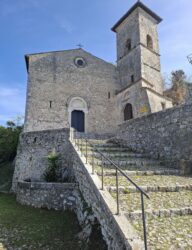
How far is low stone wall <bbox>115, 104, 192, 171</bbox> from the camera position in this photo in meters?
6.41

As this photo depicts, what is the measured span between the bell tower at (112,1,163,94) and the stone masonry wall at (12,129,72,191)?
318 inches

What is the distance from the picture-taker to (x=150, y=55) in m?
17.1

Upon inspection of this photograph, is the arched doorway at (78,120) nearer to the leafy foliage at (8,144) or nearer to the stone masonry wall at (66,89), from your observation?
the stone masonry wall at (66,89)

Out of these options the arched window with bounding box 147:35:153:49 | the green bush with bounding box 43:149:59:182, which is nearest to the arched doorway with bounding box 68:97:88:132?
the green bush with bounding box 43:149:59:182

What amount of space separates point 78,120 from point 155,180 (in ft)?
39.1

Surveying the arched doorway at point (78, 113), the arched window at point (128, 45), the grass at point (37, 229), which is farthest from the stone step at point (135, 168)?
the arched window at point (128, 45)

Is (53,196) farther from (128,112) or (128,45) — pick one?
(128,45)

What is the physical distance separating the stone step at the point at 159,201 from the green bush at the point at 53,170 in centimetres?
511

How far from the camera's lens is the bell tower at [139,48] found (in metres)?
16.3

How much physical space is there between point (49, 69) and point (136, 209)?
14788mm

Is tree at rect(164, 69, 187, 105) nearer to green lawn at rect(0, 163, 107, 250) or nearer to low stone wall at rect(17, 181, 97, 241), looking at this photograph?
low stone wall at rect(17, 181, 97, 241)

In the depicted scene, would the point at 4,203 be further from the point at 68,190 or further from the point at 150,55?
the point at 150,55

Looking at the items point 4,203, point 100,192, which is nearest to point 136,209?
point 100,192

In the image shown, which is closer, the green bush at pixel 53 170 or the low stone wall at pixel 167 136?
the low stone wall at pixel 167 136
